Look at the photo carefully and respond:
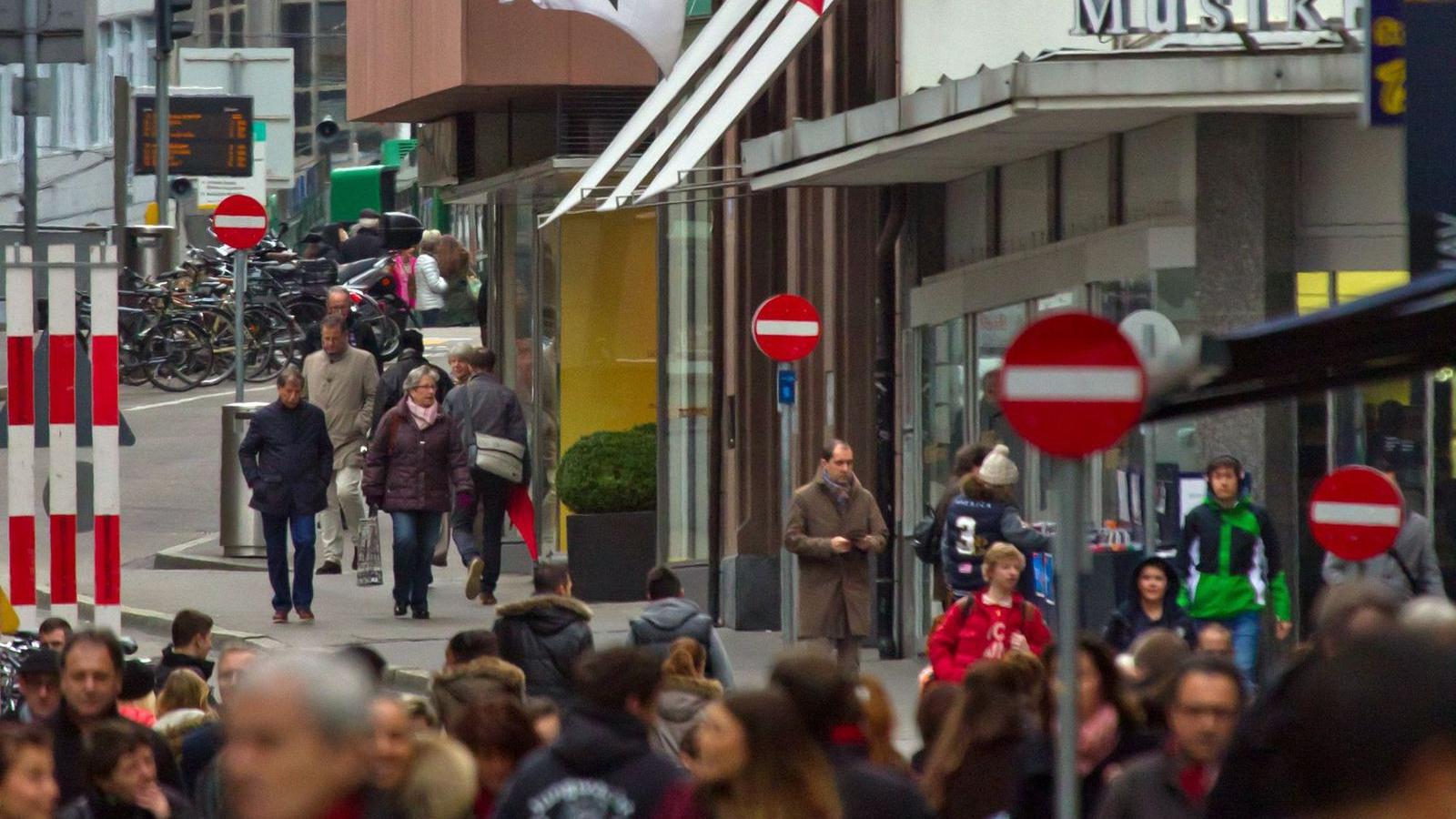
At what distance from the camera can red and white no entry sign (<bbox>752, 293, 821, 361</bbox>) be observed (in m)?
17.3

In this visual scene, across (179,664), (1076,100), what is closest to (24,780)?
(179,664)

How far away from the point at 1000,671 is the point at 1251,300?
793 centimetres

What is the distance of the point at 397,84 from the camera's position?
82.2ft

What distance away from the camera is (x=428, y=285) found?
37750 mm

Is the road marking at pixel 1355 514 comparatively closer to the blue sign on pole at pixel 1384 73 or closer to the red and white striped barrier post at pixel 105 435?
the blue sign on pole at pixel 1384 73

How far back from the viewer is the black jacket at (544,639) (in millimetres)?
11000

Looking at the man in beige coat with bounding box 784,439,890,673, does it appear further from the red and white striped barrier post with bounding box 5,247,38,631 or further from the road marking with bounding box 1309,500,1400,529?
the red and white striped barrier post with bounding box 5,247,38,631

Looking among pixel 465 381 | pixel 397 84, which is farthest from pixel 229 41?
pixel 465 381

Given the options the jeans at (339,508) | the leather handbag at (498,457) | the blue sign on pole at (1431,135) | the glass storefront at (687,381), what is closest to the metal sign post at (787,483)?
the leather handbag at (498,457)

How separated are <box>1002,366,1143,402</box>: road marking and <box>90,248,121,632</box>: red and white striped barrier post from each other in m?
6.19

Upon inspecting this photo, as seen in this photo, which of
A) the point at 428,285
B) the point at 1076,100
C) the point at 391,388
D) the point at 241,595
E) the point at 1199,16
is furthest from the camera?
the point at 428,285

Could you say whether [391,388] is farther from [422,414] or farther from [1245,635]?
[1245,635]

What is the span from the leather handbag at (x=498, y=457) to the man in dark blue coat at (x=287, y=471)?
1.42 meters

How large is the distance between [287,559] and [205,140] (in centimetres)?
1416
